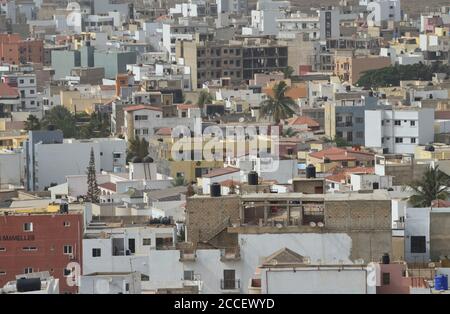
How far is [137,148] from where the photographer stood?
37.0 meters

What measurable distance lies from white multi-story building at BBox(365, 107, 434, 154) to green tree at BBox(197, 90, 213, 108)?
8.66 m

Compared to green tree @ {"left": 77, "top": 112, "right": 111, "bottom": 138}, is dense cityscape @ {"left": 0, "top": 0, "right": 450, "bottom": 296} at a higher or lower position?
higher

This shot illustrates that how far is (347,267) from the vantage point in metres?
12.8

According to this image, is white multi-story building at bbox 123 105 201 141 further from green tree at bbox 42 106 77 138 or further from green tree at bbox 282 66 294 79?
green tree at bbox 282 66 294 79

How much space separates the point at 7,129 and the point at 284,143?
27.7 ft

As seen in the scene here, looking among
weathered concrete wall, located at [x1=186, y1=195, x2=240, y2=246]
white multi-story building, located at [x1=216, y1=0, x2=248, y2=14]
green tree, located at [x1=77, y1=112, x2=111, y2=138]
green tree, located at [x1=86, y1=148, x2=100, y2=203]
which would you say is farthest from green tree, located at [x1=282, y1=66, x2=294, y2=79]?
weathered concrete wall, located at [x1=186, y1=195, x2=240, y2=246]

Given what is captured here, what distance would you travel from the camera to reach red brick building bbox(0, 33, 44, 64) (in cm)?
6662

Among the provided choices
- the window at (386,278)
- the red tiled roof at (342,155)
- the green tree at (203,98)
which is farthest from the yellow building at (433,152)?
the window at (386,278)

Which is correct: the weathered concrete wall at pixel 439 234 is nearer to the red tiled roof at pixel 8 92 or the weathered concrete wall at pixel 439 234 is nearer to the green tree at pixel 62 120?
the green tree at pixel 62 120

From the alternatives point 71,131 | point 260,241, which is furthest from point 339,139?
point 260,241

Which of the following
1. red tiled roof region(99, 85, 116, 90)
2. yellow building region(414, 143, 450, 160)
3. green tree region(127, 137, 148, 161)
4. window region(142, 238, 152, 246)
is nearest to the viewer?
window region(142, 238, 152, 246)

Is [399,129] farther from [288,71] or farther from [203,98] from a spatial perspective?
Result: [288,71]

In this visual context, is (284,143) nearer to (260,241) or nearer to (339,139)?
(339,139)

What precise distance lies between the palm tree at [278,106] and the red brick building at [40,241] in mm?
23138
